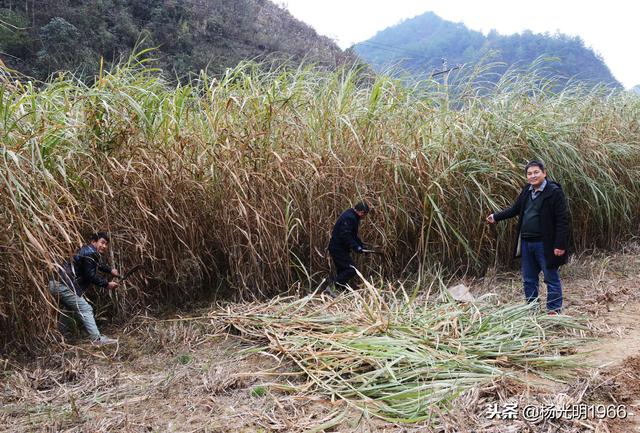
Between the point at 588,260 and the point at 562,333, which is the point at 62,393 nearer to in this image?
the point at 562,333

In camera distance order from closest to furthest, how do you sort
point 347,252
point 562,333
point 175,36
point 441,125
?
point 562,333
point 347,252
point 441,125
point 175,36

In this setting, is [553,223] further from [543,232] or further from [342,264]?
[342,264]

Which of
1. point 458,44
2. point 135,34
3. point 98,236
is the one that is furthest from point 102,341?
point 458,44

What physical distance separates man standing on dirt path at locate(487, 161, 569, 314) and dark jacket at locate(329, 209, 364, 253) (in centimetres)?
117

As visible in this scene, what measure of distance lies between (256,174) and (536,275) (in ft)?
7.02

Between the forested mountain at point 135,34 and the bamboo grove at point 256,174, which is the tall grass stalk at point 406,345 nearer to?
the bamboo grove at point 256,174

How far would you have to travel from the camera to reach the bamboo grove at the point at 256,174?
10.4 feet

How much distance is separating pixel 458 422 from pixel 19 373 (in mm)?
2294

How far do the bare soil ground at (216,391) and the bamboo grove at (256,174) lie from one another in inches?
17.3

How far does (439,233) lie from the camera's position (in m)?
4.42

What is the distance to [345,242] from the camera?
4.00 m

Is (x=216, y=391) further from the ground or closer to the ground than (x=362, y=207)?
closer to the ground

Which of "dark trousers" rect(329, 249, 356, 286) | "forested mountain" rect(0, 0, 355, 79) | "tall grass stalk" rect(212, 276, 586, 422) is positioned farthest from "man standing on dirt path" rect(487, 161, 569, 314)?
"forested mountain" rect(0, 0, 355, 79)

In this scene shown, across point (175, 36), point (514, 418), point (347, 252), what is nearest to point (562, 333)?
point (514, 418)
